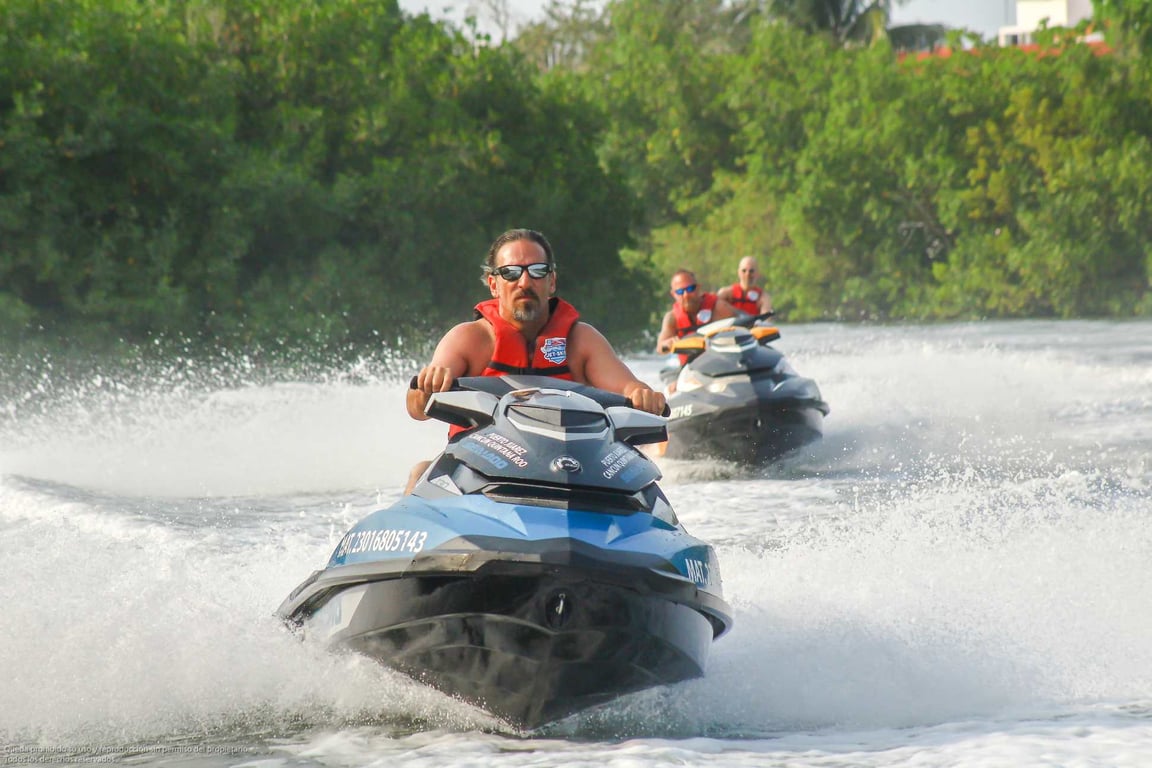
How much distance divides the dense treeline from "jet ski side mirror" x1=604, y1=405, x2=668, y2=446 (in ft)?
55.5

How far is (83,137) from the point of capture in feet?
66.5

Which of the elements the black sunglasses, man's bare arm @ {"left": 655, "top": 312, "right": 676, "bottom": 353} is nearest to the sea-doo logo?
the black sunglasses

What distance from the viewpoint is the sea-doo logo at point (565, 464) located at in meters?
3.76

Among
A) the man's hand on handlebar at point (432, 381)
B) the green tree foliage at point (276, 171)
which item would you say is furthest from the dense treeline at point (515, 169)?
the man's hand on handlebar at point (432, 381)

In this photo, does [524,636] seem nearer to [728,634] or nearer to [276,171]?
[728,634]

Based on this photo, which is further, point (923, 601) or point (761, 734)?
point (923, 601)

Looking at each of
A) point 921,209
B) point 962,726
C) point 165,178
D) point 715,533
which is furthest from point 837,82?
point 962,726

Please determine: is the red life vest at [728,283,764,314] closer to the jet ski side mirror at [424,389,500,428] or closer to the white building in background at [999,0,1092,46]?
the jet ski side mirror at [424,389,500,428]

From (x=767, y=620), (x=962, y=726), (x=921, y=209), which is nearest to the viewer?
(x=962, y=726)

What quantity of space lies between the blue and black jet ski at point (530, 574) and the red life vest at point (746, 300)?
25.2 feet

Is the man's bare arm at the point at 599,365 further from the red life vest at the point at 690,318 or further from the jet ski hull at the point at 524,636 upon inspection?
the red life vest at the point at 690,318

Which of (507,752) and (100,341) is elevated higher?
(100,341)

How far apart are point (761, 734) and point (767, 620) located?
3.17ft

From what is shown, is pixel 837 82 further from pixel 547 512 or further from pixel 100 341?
pixel 547 512
